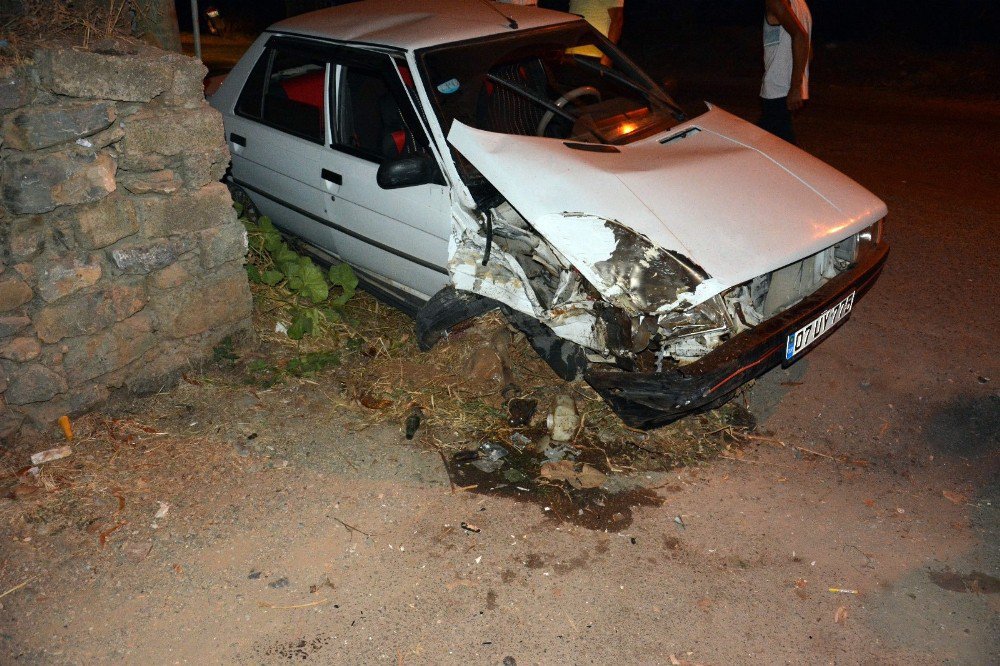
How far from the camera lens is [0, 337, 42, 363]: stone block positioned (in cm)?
367

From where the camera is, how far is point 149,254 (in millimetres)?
3994

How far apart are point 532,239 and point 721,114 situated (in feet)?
5.88

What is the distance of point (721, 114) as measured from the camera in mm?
4777

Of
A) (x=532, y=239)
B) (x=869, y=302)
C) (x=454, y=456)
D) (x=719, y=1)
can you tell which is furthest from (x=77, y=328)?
(x=719, y=1)

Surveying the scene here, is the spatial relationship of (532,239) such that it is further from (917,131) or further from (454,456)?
(917,131)

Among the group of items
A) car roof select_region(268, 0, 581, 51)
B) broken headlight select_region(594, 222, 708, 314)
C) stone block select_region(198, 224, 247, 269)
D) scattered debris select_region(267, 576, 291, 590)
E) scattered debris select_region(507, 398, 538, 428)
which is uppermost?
car roof select_region(268, 0, 581, 51)

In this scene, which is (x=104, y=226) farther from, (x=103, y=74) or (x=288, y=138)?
(x=288, y=138)

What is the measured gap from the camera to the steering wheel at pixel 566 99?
4.27 meters

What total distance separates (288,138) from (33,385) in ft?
6.61

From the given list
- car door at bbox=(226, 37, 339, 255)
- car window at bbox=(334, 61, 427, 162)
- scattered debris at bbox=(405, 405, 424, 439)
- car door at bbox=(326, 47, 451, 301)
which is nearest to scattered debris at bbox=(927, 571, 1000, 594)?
scattered debris at bbox=(405, 405, 424, 439)

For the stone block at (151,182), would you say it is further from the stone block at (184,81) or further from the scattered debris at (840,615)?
the scattered debris at (840,615)

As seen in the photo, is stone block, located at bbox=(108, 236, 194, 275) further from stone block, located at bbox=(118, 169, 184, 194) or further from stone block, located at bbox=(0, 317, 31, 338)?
stone block, located at bbox=(0, 317, 31, 338)

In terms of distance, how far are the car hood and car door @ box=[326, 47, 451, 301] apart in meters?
0.50

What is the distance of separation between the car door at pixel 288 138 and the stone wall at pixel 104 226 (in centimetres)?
63
